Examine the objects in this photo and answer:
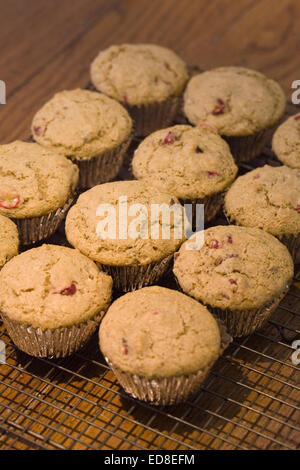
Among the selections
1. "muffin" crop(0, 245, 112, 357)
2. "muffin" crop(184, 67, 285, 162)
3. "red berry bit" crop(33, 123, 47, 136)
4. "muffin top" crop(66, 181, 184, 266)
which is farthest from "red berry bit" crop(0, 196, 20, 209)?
"muffin" crop(184, 67, 285, 162)

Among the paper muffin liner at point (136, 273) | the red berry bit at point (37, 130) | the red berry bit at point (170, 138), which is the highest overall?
the red berry bit at point (37, 130)

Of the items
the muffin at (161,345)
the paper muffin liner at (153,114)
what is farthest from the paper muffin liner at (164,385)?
the paper muffin liner at (153,114)

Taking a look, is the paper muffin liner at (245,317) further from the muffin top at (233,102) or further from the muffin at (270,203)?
the muffin top at (233,102)

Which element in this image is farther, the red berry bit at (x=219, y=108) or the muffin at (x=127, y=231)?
the red berry bit at (x=219, y=108)

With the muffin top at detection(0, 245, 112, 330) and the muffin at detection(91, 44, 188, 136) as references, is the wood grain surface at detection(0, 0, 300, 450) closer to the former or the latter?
the muffin top at detection(0, 245, 112, 330)

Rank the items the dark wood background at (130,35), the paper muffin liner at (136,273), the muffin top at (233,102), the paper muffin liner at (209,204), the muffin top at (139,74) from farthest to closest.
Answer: the dark wood background at (130,35)
the muffin top at (139,74)
the muffin top at (233,102)
the paper muffin liner at (209,204)
the paper muffin liner at (136,273)

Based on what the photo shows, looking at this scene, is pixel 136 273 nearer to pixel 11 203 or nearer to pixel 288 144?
pixel 11 203

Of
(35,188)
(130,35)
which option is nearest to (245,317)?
(35,188)
